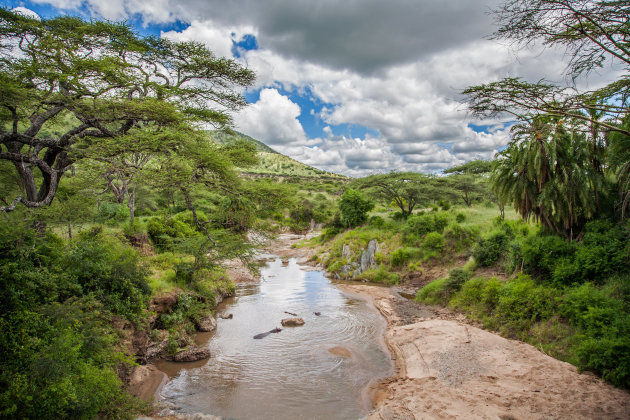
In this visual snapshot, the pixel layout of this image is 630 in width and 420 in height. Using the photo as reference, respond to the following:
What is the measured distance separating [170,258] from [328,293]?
32.7 feet

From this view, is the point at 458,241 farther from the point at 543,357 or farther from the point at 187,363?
the point at 187,363

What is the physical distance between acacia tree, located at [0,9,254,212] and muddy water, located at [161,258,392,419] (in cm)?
740

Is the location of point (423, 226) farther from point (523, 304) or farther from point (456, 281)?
point (523, 304)

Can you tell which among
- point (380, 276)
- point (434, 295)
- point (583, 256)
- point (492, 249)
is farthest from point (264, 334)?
point (583, 256)

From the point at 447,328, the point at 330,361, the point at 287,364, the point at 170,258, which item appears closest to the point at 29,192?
the point at 170,258

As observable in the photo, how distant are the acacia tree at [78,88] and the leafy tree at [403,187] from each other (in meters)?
21.9

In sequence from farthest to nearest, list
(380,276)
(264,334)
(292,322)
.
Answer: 1. (380,276)
2. (292,322)
3. (264,334)

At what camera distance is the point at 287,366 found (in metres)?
10.7

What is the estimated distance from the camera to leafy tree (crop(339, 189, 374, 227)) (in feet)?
105

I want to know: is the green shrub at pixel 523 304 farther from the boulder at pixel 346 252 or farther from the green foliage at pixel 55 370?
the boulder at pixel 346 252

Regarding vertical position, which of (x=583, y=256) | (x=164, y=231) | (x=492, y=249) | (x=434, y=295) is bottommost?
(x=434, y=295)

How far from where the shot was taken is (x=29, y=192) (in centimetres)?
942

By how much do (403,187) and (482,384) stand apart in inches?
908

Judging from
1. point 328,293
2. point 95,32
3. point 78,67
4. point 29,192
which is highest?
point 95,32
